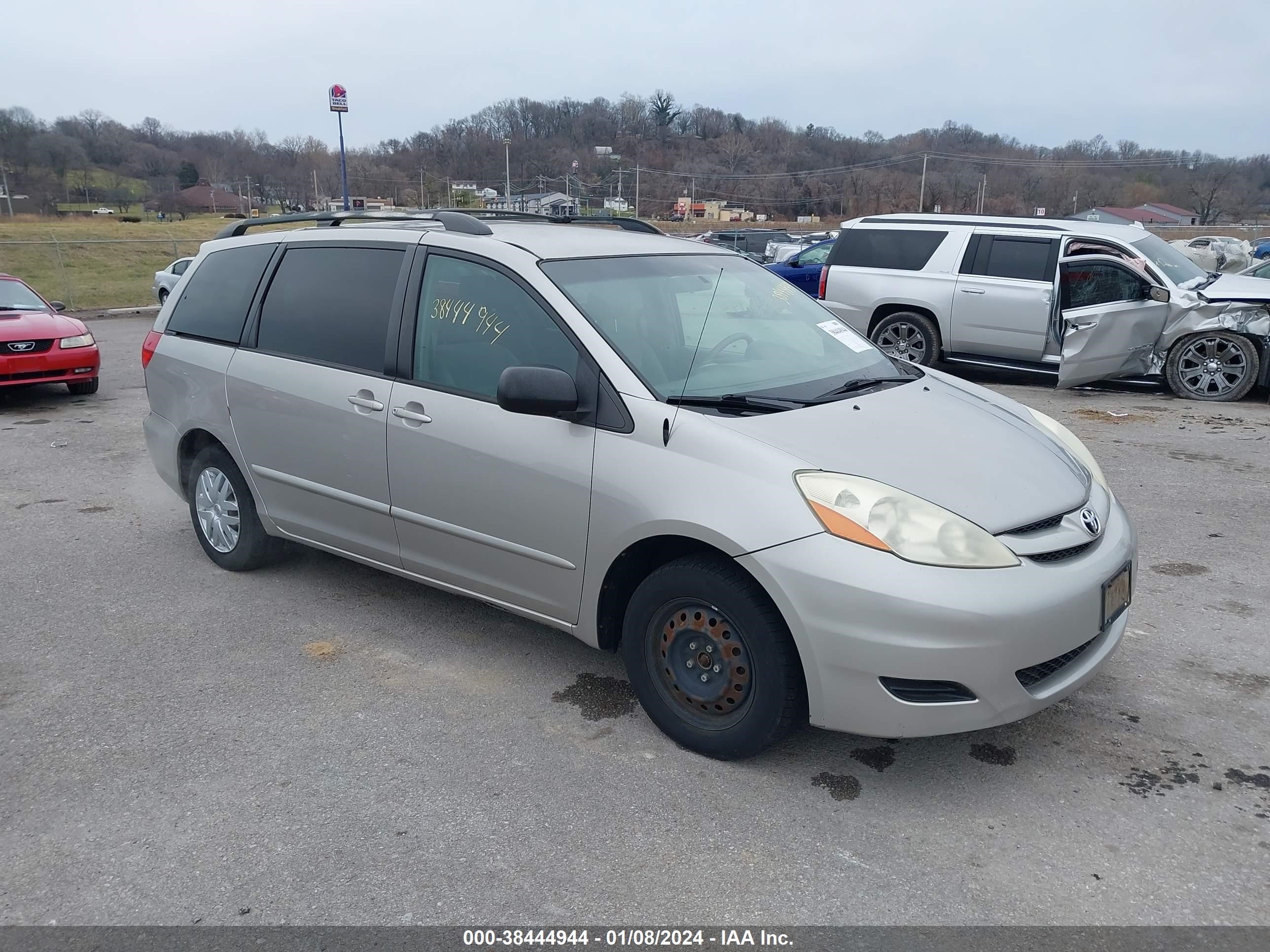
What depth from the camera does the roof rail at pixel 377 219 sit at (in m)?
4.14

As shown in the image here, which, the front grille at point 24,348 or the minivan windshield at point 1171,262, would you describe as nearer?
the front grille at point 24,348

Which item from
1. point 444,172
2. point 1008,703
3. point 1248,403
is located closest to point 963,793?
point 1008,703

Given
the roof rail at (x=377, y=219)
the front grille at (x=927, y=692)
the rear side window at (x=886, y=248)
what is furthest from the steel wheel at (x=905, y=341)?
the front grille at (x=927, y=692)

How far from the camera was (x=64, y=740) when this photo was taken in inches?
137

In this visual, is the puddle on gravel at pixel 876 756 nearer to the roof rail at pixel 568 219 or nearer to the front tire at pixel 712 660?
the front tire at pixel 712 660

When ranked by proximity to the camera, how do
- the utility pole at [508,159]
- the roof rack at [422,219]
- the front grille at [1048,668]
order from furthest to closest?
the utility pole at [508,159], the roof rack at [422,219], the front grille at [1048,668]

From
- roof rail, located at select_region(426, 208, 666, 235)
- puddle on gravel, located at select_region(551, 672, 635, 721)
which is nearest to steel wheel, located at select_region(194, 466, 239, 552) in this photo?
roof rail, located at select_region(426, 208, 666, 235)

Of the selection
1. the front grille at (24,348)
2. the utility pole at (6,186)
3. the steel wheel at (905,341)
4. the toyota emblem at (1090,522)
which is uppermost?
the utility pole at (6,186)

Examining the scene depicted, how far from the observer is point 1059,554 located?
305cm

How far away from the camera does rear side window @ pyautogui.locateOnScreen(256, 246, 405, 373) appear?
420 cm

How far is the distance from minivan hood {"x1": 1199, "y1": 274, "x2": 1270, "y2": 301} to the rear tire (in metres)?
2.74

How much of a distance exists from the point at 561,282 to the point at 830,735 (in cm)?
201

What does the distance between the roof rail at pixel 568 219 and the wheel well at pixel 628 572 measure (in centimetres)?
220

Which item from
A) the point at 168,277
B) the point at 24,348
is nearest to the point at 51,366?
the point at 24,348
